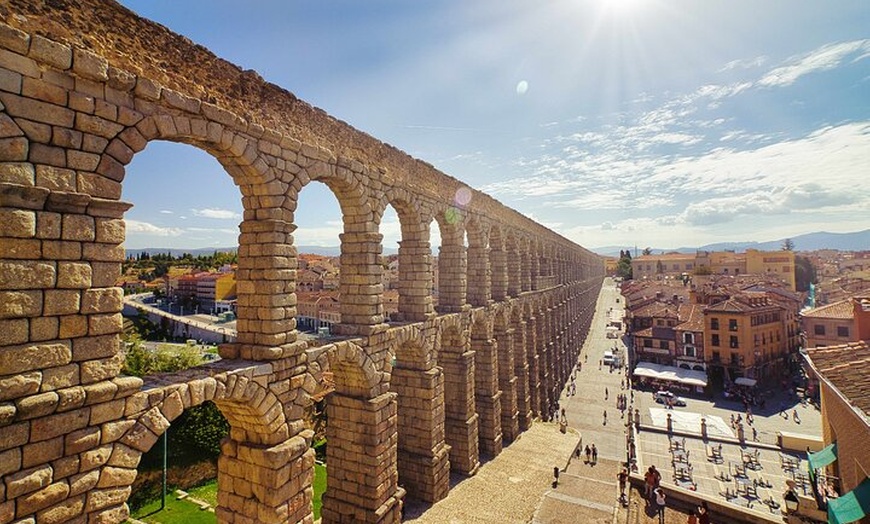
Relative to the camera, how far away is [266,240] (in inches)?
361

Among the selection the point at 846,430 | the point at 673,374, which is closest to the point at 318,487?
the point at 846,430

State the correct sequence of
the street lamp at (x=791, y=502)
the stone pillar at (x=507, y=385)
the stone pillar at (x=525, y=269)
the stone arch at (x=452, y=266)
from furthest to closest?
the stone pillar at (x=525, y=269)
the stone pillar at (x=507, y=385)
the stone arch at (x=452, y=266)
the street lamp at (x=791, y=502)

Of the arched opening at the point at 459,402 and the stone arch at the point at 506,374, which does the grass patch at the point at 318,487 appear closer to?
the arched opening at the point at 459,402

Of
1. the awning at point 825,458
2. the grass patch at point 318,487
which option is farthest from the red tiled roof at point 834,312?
the grass patch at point 318,487

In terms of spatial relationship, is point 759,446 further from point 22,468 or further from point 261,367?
point 22,468

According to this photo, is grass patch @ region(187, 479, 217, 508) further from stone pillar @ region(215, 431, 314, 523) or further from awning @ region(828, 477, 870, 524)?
awning @ region(828, 477, 870, 524)

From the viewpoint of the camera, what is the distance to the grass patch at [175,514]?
830 inches

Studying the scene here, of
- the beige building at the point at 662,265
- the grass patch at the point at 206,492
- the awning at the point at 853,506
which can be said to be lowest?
the grass patch at the point at 206,492

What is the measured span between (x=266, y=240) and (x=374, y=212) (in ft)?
13.9

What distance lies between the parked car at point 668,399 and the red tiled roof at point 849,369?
2654 cm

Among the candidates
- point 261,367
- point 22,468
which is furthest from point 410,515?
point 22,468

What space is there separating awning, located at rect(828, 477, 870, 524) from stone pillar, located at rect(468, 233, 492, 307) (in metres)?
13.0

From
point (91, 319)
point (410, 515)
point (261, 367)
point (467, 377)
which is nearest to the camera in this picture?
point (91, 319)

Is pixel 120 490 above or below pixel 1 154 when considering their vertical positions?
below
